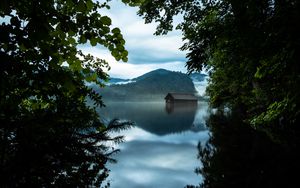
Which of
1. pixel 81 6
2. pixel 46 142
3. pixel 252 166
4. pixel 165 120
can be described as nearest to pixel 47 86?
pixel 81 6

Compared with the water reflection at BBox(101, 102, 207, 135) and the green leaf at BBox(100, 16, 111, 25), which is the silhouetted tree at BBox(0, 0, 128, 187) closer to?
the green leaf at BBox(100, 16, 111, 25)

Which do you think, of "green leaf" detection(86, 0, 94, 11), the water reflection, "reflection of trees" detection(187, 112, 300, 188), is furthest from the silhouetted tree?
the water reflection

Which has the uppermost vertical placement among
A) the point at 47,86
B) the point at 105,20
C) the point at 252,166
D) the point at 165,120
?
the point at 105,20

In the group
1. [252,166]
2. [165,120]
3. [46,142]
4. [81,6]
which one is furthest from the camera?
[165,120]

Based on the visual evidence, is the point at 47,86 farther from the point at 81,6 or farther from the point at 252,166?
the point at 252,166

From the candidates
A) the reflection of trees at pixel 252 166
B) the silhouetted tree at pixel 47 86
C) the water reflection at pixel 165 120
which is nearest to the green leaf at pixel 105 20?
the silhouetted tree at pixel 47 86

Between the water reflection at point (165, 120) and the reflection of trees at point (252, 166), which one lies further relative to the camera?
the water reflection at point (165, 120)

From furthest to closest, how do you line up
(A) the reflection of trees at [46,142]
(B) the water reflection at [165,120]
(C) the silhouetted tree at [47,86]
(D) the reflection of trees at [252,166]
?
1. (B) the water reflection at [165,120]
2. (D) the reflection of trees at [252,166]
3. (A) the reflection of trees at [46,142]
4. (C) the silhouetted tree at [47,86]

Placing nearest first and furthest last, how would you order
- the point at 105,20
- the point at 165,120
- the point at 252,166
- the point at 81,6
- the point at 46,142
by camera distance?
the point at 81,6 → the point at 105,20 → the point at 46,142 → the point at 252,166 → the point at 165,120

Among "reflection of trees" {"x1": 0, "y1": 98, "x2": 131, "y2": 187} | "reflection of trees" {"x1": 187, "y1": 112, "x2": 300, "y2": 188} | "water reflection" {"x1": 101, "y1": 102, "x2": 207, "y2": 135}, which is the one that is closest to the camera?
"reflection of trees" {"x1": 0, "y1": 98, "x2": 131, "y2": 187}

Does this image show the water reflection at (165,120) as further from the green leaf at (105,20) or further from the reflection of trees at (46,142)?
the green leaf at (105,20)

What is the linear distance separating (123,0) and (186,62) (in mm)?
9267

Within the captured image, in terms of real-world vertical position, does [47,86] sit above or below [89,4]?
below

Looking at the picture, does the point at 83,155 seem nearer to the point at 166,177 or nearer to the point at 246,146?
the point at 166,177
